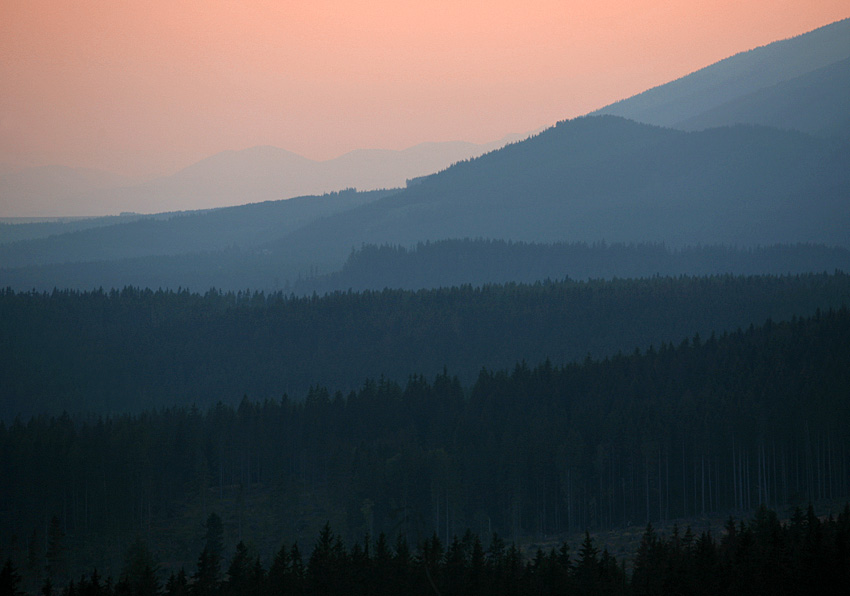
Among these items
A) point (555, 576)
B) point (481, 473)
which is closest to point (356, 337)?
point (481, 473)


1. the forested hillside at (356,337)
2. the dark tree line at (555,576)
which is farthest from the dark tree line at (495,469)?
the forested hillside at (356,337)

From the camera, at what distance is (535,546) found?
78.4 m

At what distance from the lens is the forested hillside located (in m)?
161

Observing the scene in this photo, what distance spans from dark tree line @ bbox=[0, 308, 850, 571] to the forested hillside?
55.3 metres

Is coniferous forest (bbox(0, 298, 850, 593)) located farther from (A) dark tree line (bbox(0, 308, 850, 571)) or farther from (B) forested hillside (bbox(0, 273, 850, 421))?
(B) forested hillside (bbox(0, 273, 850, 421))

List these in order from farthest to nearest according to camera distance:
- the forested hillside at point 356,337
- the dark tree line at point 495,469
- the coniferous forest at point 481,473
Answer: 1. the forested hillside at point 356,337
2. the dark tree line at point 495,469
3. the coniferous forest at point 481,473

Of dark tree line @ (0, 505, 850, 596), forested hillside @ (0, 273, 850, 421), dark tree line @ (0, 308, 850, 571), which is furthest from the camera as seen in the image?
forested hillside @ (0, 273, 850, 421)

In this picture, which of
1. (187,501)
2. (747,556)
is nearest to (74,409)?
(187,501)

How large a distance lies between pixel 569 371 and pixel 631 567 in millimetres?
42209

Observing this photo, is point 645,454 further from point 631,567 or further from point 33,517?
point 33,517

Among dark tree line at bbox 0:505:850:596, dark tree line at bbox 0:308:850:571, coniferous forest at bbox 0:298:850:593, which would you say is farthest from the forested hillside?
dark tree line at bbox 0:505:850:596

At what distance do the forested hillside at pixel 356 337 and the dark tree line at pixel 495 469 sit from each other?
5535 centimetres

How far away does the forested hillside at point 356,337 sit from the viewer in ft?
528

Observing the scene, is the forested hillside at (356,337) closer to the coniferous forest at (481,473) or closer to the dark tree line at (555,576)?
the coniferous forest at (481,473)
